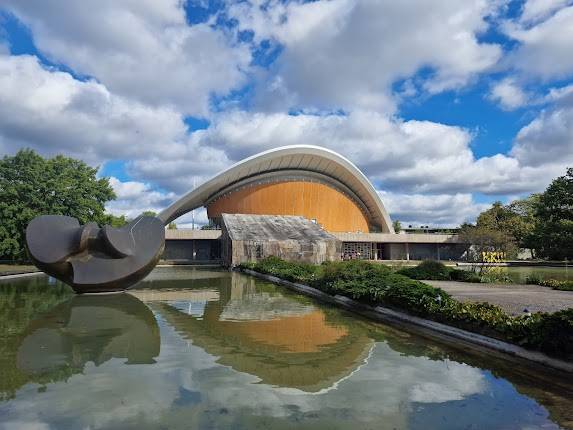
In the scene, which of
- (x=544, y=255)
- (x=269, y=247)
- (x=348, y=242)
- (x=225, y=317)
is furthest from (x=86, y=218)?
(x=544, y=255)

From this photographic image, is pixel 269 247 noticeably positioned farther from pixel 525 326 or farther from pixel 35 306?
pixel 525 326

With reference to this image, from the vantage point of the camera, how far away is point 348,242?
45.8m

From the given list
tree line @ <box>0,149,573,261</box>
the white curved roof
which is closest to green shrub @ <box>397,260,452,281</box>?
tree line @ <box>0,149,573,261</box>

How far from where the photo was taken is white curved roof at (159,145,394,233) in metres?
46.5

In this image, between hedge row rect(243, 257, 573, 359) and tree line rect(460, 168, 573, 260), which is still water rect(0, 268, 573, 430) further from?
tree line rect(460, 168, 573, 260)

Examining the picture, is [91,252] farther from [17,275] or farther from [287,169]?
[287,169]

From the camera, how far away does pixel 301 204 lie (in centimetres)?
4962

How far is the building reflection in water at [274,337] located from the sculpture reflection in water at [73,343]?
74 centimetres

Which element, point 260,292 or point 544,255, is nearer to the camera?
point 260,292

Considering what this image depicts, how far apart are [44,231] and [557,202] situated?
116ft

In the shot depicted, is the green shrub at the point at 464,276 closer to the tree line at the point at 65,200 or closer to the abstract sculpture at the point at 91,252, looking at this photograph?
the abstract sculpture at the point at 91,252

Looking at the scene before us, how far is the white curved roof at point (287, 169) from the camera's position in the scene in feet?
153

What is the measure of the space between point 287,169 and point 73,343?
4395cm

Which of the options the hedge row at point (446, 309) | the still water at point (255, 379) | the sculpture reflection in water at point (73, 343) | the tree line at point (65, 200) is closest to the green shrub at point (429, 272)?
the hedge row at point (446, 309)
